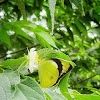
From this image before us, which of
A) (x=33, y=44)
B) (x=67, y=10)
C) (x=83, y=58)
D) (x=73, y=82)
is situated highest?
(x=67, y=10)

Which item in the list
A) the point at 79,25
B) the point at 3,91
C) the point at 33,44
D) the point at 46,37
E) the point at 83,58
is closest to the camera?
the point at 3,91

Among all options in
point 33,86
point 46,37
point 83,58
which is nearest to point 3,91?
point 33,86

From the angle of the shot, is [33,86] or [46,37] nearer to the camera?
[33,86]

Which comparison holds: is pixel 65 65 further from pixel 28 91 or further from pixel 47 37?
pixel 47 37

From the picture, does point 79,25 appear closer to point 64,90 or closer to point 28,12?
point 28,12

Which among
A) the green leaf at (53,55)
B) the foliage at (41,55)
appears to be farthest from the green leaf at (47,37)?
the green leaf at (53,55)

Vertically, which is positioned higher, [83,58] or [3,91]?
[3,91]

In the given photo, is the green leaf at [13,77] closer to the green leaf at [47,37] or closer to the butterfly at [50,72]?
the butterfly at [50,72]
